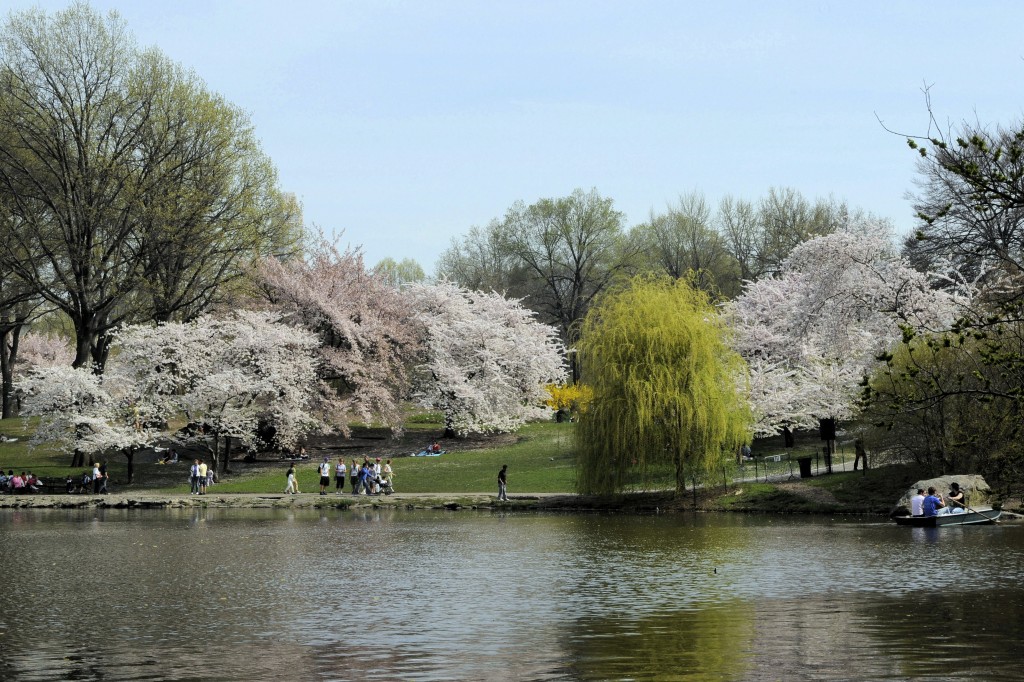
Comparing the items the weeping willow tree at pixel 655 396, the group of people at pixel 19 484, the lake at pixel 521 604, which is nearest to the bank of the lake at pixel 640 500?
the weeping willow tree at pixel 655 396

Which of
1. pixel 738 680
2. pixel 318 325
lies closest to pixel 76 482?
pixel 318 325

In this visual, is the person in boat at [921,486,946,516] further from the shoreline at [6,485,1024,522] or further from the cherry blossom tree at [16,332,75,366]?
the cherry blossom tree at [16,332,75,366]

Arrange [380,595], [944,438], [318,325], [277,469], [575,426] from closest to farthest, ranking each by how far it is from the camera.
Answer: [380,595] → [944,438] → [575,426] → [277,469] → [318,325]

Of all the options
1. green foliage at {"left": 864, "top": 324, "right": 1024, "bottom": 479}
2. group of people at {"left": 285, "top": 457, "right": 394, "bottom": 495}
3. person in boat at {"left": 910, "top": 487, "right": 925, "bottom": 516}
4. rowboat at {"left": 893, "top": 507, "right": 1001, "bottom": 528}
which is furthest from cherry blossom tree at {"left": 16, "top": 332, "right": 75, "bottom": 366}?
rowboat at {"left": 893, "top": 507, "right": 1001, "bottom": 528}

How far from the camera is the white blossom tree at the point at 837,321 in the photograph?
1905 inches

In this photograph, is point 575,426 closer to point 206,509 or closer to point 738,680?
point 206,509

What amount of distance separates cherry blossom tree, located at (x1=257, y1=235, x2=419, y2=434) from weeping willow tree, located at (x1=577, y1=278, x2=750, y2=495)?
24982 millimetres

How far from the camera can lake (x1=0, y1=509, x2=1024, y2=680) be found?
571 inches

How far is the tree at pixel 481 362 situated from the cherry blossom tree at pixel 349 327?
1790 millimetres

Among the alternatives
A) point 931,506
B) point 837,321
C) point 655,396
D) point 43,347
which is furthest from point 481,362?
point 43,347

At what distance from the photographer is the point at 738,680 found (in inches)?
530

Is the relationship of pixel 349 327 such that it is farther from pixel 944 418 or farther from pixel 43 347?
pixel 43 347

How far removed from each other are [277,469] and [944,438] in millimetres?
33398

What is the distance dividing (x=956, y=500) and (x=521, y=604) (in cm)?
1902
